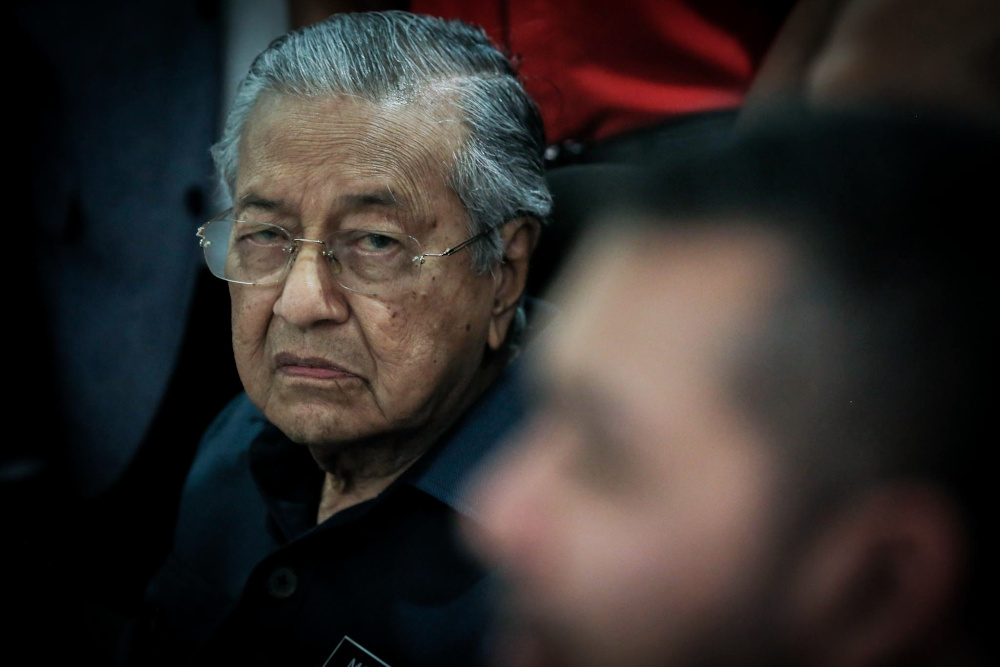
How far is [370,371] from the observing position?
1.10 meters

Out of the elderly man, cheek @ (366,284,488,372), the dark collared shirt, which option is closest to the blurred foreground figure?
the dark collared shirt

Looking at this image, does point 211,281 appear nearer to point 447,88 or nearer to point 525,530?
point 447,88

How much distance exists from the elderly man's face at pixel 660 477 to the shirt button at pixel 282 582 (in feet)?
2.04

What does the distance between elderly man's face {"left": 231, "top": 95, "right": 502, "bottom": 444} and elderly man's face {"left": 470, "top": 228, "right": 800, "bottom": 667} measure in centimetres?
55

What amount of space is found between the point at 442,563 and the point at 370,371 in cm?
28

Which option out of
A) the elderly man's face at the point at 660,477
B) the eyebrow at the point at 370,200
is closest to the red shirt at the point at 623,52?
the eyebrow at the point at 370,200

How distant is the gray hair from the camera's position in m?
1.08

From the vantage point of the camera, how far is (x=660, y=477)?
533mm

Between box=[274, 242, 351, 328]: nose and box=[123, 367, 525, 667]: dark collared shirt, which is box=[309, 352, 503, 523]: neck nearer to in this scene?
box=[123, 367, 525, 667]: dark collared shirt

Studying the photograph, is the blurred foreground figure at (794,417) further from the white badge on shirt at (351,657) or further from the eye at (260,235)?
the eye at (260,235)

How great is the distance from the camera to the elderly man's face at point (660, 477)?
51cm

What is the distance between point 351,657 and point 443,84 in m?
0.78

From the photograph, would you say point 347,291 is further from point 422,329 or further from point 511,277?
point 511,277

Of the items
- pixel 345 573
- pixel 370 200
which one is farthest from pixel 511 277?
pixel 345 573
